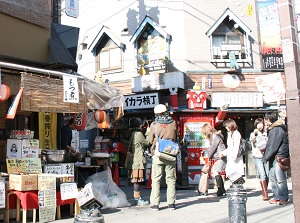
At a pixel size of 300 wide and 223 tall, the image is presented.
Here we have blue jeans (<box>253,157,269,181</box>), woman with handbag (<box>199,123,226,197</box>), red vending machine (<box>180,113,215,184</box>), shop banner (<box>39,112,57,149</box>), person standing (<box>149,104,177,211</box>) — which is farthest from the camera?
red vending machine (<box>180,113,215,184</box>)

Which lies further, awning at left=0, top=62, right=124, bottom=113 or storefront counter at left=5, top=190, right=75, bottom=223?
awning at left=0, top=62, right=124, bottom=113

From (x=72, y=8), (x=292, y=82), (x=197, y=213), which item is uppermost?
(x=72, y=8)

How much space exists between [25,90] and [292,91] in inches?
189

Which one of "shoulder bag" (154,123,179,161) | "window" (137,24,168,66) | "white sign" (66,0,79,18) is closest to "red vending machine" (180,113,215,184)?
"window" (137,24,168,66)

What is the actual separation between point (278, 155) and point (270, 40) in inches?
316

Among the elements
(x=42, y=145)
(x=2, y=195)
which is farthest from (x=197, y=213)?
(x=42, y=145)

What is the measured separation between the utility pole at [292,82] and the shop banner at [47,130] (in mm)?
6332

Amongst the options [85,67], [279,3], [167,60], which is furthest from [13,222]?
[85,67]

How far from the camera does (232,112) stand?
1309cm

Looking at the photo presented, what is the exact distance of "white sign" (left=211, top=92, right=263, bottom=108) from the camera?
1303 cm

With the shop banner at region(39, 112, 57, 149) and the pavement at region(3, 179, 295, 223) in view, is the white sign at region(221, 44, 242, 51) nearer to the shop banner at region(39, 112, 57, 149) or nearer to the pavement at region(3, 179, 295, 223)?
the pavement at region(3, 179, 295, 223)

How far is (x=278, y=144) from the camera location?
7.36 metres

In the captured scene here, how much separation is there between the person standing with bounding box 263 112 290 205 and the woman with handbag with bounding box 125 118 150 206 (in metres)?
2.87

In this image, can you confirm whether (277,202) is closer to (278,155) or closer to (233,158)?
(278,155)
